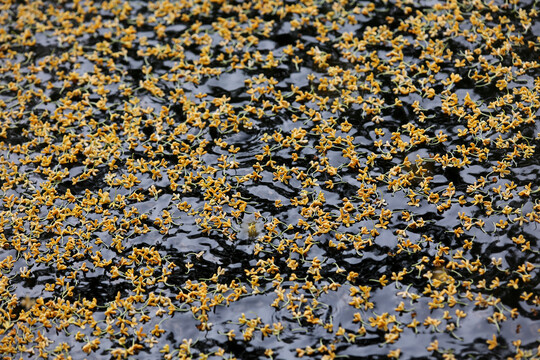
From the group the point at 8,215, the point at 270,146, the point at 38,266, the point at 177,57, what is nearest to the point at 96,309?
the point at 38,266

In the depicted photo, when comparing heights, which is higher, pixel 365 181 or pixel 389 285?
pixel 365 181

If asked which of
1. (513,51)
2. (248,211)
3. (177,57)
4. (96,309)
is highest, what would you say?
(513,51)

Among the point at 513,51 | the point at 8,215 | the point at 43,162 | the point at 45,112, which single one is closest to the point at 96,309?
the point at 8,215

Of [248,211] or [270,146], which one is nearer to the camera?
[248,211]

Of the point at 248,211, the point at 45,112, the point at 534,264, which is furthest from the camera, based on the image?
the point at 45,112

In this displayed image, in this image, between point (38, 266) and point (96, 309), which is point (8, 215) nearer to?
point (38, 266)

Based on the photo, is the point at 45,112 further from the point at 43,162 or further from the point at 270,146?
the point at 270,146

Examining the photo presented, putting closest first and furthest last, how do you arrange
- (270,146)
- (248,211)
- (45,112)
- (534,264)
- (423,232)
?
(534,264)
(423,232)
(248,211)
(270,146)
(45,112)
